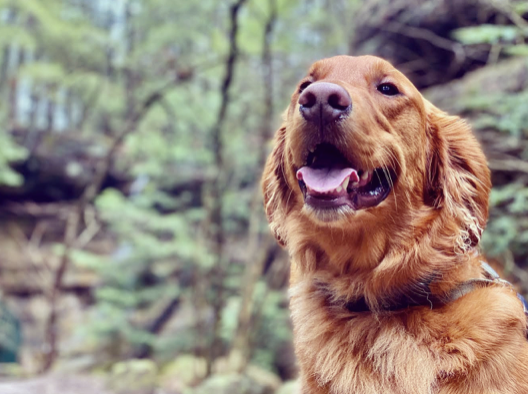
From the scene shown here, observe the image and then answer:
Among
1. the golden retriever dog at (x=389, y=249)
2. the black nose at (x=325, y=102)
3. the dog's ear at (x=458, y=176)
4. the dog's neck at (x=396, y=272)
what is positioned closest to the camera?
the golden retriever dog at (x=389, y=249)

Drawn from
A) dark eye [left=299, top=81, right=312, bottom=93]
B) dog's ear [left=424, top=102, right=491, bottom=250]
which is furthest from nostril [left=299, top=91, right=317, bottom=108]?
dog's ear [left=424, top=102, right=491, bottom=250]

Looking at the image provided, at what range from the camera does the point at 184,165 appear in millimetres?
14977

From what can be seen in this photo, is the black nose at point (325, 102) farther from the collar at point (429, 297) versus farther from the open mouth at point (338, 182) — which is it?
the collar at point (429, 297)

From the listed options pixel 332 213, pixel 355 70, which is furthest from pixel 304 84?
pixel 332 213

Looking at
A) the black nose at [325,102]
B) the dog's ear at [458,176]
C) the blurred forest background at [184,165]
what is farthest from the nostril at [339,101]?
the blurred forest background at [184,165]

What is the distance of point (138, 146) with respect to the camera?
407 inches

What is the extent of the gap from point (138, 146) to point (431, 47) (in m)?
6.76

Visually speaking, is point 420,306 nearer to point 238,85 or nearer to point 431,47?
point 431,47

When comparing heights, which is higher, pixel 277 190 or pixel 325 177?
pixel 325 177

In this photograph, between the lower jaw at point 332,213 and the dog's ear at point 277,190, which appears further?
the dog's ear at point 277,190

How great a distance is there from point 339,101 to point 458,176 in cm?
82

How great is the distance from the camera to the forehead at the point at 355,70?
2248mm

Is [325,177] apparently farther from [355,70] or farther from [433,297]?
[433,297]

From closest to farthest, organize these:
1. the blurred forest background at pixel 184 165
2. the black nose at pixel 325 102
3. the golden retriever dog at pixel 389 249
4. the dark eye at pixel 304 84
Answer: the golden retriever dog at pixel 389 249, the black nose at pixel 325 102, the dark eye at pixel 304 84, the blurred forest background at pixel 184 165
